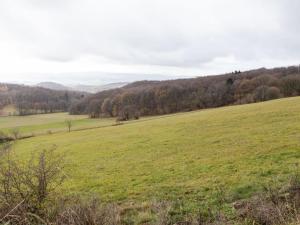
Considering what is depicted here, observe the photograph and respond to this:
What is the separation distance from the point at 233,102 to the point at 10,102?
110361mm

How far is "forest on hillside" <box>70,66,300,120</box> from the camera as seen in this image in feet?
312

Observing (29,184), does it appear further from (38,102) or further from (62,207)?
(38,102)

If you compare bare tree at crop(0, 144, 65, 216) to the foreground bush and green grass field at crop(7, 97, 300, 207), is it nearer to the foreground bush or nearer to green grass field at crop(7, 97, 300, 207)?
the foreground bush

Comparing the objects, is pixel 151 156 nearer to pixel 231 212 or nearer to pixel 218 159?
pixel 218 159

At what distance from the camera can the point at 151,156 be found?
24.9 m

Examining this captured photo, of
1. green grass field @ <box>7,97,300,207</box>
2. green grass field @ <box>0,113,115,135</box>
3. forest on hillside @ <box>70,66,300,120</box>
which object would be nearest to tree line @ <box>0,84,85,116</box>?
forest on hillside @ <box>70,66,300,120</box>

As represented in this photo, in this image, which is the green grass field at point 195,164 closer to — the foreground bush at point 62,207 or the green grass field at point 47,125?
the foreground bush at point 62,207

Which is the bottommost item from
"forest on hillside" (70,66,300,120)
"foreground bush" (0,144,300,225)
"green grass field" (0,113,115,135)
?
"green grass field" (0,113,115,135)

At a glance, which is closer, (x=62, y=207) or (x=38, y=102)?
(x=62, y=207)

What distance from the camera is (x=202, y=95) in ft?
355

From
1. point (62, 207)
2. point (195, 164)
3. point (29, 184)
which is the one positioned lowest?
point (195, 164)

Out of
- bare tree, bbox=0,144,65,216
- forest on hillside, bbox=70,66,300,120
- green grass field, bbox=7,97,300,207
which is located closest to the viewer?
bare tree, bbox=0,144,65,216

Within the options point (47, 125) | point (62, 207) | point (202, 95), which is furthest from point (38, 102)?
point (62, 207)

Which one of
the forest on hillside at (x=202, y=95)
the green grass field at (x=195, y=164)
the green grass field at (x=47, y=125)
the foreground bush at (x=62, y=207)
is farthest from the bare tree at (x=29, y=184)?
the forest on hillside at (x=202, y=95)
